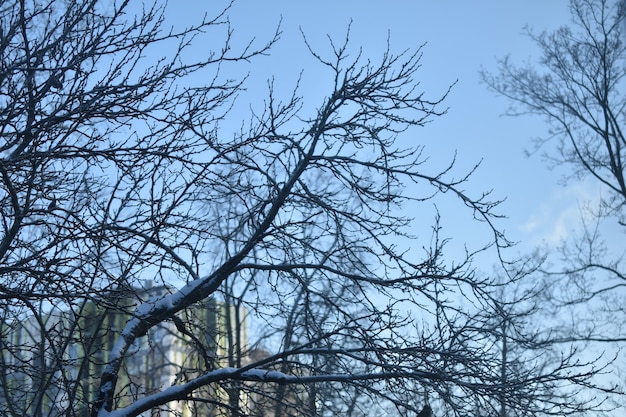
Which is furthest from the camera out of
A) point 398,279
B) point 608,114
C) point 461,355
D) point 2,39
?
point 608,114

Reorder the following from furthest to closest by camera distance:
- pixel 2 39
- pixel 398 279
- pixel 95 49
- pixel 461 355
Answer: pixel 398 279, pixel 461 355, pixel 95 49, pixel 2 39

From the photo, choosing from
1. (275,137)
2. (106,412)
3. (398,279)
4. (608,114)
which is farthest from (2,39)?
(608,114)

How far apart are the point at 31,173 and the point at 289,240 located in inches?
127

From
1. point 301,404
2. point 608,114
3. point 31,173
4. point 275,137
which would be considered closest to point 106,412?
point 301,404

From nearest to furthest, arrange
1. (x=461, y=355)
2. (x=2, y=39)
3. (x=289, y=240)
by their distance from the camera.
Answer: (x=2, y=39) → (x=461, y=355) → (x=289, y=240)

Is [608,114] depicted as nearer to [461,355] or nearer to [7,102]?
[461,355]

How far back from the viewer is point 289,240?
9.02m

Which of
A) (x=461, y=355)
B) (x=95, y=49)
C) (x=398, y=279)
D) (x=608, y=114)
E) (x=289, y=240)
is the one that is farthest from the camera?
(x=608, y=114)

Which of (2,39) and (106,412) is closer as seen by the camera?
(2,39)

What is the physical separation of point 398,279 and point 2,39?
4309mm

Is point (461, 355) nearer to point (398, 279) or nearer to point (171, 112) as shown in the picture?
point (398, 279)

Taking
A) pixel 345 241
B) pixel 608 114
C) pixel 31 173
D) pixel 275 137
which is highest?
pixel 608 114

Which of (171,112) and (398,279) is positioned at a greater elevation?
(171,112)

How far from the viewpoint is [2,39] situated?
6.52 m
